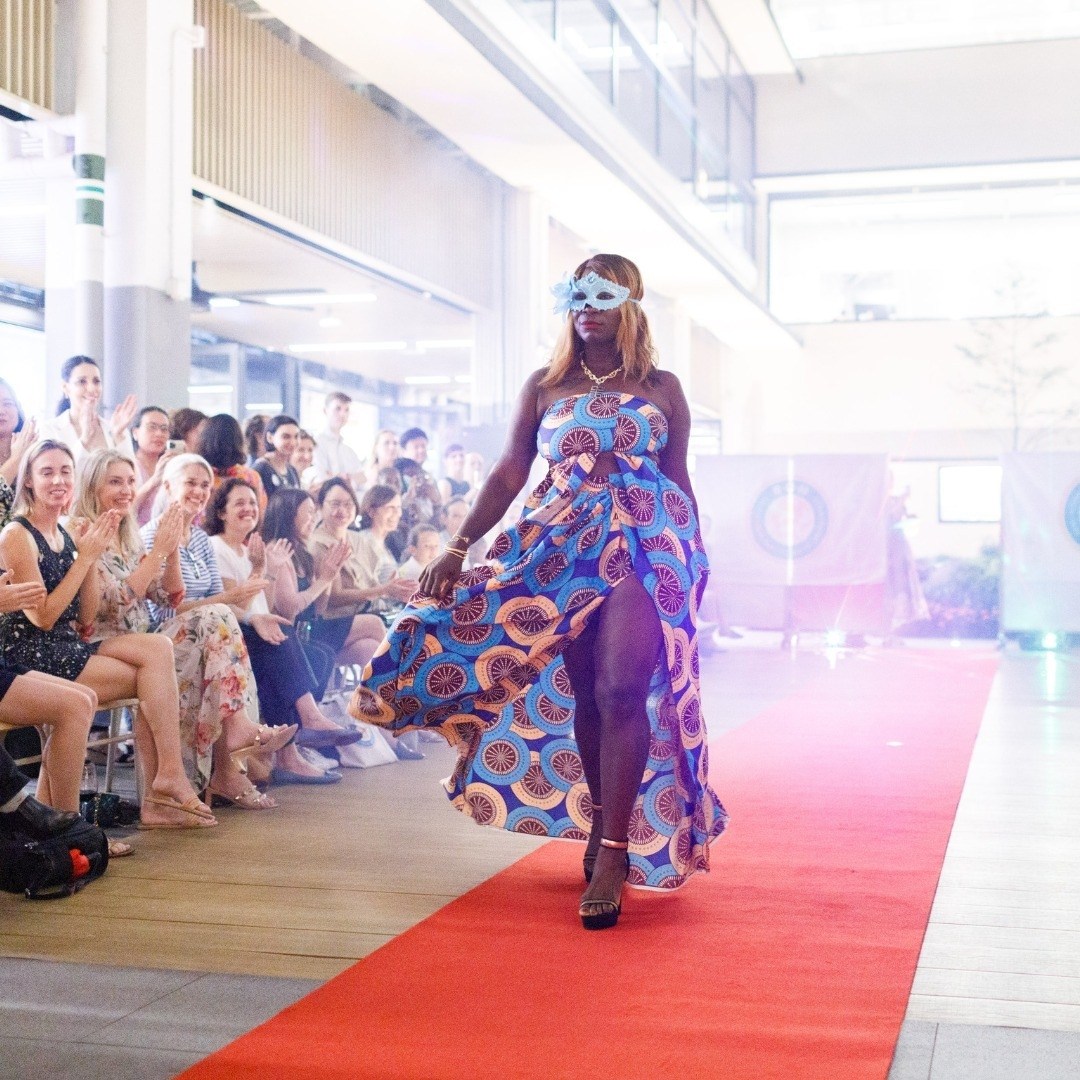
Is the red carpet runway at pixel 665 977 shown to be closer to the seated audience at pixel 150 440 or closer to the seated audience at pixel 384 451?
the seated audience at pixel 150 440

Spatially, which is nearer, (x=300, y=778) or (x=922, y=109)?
(x=300, y=778)

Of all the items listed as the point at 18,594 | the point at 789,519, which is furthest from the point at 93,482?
the point at 789,519

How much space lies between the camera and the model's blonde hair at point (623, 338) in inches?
117

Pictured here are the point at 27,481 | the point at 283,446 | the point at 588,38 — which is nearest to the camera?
the point at 27,481

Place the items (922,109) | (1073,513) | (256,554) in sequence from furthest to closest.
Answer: (922,109)
(1073,513)
(256,554)

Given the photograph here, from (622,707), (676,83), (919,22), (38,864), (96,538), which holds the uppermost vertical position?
(919,22)

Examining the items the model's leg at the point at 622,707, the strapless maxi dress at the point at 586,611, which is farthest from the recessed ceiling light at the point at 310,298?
the model's leg at the point at 622,707

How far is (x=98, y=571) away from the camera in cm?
367

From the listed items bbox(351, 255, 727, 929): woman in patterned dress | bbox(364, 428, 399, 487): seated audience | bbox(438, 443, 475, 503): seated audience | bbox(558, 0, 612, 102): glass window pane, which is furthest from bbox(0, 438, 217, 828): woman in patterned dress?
bbox(558, 0, 612, 102): glass window pane

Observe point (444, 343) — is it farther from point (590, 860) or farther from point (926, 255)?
point (590, 860)

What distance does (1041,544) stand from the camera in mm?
10789

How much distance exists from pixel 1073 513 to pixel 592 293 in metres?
8.71

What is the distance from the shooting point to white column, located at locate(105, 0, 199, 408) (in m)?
5.46

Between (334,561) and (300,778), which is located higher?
(334,561)
